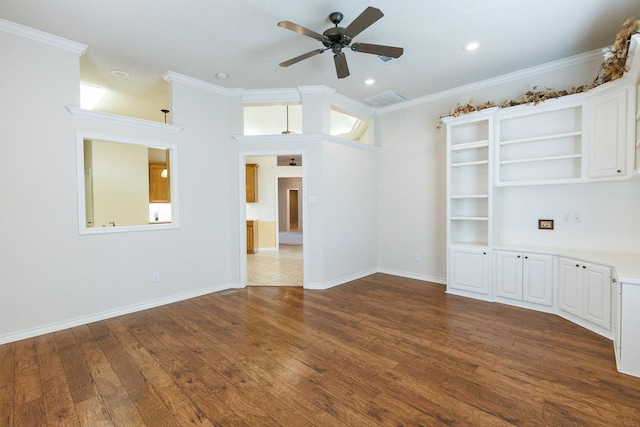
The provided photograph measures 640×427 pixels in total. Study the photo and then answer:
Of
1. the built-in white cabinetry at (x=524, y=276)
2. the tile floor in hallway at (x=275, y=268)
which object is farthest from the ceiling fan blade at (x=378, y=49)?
the tile floor in hallway at (x=275, y=268)

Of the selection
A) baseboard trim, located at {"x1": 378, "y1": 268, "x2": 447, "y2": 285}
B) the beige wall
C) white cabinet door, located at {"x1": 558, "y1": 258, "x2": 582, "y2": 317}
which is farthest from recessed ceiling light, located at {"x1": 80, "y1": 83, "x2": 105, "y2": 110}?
white cabinet door, located at {"x1": 558, "y1": 258, "x2": 582, "y2": 317}

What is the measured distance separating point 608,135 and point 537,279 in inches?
68.5

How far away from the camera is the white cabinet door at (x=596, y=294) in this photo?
2.76 meters

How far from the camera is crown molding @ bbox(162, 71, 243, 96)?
3.90 metres

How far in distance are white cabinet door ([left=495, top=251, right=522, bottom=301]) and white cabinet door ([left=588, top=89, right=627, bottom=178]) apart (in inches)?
48.9

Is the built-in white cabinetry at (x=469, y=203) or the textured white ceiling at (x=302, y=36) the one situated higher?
the textured white ceiling at (x=302, y=36)

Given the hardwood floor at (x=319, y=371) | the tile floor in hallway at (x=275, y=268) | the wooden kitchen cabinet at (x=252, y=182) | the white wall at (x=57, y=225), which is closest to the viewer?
the hardwood floor at (x=319, y=371)

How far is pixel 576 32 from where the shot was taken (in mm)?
3000

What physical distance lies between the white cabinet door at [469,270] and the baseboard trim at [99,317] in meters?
3.46

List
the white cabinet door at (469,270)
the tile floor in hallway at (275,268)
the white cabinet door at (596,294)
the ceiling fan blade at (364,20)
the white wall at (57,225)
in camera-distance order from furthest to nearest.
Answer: the tile floor in hallway at (275,268)
the white cabinet door at (469,270)
the white wall at (57,225)
the white cabinet door at (596,294)
the ceiling fan blade at (364,20)

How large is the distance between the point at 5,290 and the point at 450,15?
5.05 meters

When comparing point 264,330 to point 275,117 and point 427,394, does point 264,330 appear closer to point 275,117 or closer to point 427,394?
A: point 427,394

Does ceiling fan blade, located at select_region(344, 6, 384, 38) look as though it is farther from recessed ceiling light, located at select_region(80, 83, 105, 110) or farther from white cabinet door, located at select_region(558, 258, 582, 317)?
recessed ceiling light, located at select_region(80, 83, 105, 110)

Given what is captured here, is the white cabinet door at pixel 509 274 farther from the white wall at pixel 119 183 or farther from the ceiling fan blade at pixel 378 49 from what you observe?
the white wall at pixel 119 183
